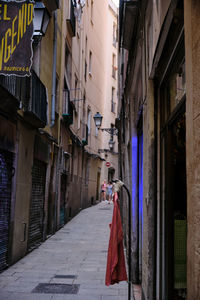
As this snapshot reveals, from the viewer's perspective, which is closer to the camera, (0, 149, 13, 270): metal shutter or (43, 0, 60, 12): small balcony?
(0, 149, 13, 270): metal shutter

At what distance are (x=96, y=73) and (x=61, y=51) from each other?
14079 millimetres

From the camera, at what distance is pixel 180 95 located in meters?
3.51

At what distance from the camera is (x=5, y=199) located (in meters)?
8.10

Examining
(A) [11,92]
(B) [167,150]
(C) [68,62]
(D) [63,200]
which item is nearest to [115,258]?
(B) [167,150]

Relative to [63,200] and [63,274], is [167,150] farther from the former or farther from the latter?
[63,200]

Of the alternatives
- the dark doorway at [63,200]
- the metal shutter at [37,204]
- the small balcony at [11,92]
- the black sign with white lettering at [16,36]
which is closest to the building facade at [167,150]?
the black sign with white lettering at [16,36]

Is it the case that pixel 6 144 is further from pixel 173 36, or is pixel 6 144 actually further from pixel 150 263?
pixel 173 36

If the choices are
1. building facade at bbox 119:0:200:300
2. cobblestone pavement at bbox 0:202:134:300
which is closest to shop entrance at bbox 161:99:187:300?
building facade at bbox 119:0:200:300

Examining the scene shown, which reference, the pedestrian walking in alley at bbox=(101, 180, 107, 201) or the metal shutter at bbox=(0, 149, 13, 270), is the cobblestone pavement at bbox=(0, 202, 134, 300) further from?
the pedestrian walking in alley at bbox=(101, 180, 107, 201)

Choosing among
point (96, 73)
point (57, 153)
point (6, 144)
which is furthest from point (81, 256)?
point (96, 73)

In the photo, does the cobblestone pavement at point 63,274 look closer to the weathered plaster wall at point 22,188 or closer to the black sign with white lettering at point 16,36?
the weathered plaster wall at point 22,188

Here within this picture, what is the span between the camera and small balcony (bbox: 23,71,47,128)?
8836mm

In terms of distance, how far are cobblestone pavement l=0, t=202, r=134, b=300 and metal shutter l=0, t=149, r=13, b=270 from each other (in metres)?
0.41

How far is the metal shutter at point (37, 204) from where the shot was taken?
10.4m
